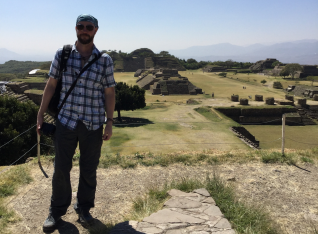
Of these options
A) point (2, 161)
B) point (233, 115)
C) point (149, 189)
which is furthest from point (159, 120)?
point (149, 189)

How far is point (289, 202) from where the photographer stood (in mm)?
4133

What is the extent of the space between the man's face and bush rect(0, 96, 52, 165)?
25.0 feet

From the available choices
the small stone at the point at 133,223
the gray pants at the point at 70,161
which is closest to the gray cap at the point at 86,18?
the gray pants at the point at 70,161

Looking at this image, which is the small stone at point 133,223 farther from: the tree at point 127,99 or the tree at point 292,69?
the tree at point 292,69

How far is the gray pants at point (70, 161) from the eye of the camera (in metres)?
3.03

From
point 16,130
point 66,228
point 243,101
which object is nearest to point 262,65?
point 243,101

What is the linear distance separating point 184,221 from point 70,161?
1.33 meters

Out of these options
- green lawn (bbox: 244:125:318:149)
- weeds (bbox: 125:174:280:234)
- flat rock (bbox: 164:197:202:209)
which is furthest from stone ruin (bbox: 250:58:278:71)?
flat rock (bbox: 164:197:202:209)

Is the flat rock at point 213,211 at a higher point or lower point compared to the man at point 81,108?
lower

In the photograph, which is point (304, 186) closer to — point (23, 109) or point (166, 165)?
point (166, 165)

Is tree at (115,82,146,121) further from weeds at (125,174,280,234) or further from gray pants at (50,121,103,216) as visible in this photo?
gray pants at (50,121,103,216)

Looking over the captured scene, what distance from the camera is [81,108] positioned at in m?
3.00

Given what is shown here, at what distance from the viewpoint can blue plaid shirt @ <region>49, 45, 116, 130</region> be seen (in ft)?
9.82

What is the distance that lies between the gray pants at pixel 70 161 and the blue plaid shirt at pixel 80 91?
0.08 m
